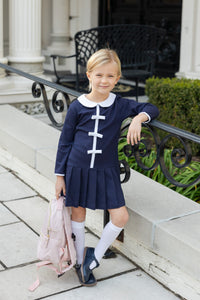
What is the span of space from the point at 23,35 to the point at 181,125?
8.97 feet

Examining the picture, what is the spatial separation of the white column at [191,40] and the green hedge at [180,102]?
6.20 feet

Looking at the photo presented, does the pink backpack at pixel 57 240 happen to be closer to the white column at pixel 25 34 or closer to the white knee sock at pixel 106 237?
the white knee sock at pixel 106 237

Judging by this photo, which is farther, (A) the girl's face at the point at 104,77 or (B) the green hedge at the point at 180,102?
(B) the green hedge at the point at 180,102

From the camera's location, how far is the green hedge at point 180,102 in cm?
519

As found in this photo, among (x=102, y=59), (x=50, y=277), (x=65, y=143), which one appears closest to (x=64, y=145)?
(x=65, y=143)

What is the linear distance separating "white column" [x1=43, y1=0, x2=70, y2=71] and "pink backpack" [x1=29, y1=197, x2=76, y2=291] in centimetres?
812

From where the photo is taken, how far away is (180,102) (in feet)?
17.4

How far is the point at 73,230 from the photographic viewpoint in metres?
2.86

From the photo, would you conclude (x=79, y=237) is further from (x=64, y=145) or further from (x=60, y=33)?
(x=60, y=33)

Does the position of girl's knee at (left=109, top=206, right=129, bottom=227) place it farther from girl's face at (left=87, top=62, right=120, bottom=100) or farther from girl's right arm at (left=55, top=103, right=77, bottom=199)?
girl's face at (left=87, top=62, right=120, bottom=100)

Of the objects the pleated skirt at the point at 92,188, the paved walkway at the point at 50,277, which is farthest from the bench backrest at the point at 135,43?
the pleated skirt at the point at 92,188

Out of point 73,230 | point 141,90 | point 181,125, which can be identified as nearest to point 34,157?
point 73,230

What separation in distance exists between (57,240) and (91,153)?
1.70ft

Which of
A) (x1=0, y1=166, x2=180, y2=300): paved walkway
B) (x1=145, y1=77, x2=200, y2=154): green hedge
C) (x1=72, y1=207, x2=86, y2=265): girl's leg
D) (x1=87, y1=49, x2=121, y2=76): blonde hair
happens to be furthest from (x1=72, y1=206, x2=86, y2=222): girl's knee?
(x1=145, y1=77, x2=200, y2=154): green hedge
